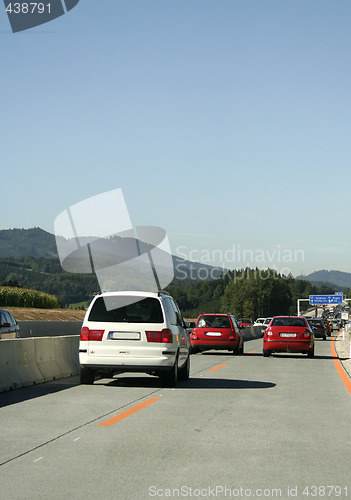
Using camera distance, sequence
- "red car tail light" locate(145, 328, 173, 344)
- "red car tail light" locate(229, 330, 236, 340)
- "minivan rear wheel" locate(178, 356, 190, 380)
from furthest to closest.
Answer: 1. "red car tail light" locate(229, 330, 236, 340)
2. "minivan rear wheel" locate(178, 356, 190, 380)
3. "red car tail light" locate(145, 328, 173, 344)

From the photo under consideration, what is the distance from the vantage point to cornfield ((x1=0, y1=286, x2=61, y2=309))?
58.8 metres

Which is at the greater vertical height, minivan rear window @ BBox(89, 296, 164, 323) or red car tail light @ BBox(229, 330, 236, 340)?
minivan rear window @ BBox(89, 296, 164, 323)

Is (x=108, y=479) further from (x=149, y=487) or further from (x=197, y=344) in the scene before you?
(x=197, y=344)

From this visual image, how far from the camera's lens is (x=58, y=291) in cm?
14475

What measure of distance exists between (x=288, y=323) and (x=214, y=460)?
783 inches

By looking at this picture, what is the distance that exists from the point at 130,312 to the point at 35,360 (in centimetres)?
253

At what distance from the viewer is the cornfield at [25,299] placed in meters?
58.8

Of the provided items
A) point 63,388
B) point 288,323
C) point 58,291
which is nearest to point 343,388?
point 63,388

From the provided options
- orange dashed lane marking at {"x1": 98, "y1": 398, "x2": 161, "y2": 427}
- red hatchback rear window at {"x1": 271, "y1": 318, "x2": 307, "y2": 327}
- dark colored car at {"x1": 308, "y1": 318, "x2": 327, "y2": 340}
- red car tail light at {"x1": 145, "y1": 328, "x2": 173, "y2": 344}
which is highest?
red car tail light at {"x1": 145, "y1": 328, "x2": 173, "y2": 344}

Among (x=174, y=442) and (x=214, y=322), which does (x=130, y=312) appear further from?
(x=214, y=322)

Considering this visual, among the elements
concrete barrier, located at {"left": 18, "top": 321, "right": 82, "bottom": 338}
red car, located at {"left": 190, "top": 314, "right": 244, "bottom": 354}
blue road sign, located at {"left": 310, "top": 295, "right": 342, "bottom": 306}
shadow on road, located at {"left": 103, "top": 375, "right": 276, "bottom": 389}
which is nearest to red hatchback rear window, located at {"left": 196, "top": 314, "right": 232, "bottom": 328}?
red car, located at {"left": 190, "top": 314, "right": 244, "bottom": 354}

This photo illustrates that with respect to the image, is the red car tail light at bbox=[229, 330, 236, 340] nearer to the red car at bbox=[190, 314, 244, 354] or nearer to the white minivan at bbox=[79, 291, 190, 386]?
the red car at bbox=[190, 314, 244, 354]

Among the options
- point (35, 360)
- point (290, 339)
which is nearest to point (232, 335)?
point (290, 339)

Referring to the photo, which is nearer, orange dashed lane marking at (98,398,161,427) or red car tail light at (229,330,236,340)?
orange dashed lane marking at (98,398,161,427)
